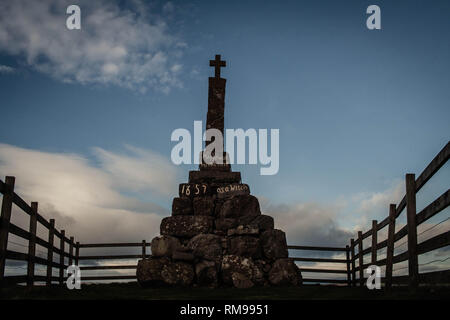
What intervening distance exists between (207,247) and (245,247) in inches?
37.3

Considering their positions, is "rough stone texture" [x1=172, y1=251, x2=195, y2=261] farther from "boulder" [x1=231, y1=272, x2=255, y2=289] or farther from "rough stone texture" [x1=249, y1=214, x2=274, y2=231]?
"rough stone texture" [x1=249, y1=214, x2=274, y2=231]

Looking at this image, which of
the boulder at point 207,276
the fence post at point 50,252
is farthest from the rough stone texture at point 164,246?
the fence post at point 50,252

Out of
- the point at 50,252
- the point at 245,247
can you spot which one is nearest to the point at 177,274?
the point at 245,247

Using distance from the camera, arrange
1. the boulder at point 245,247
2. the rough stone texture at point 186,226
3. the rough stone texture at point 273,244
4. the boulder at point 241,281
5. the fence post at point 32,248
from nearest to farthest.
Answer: the fence post at point 32,248 → the boulder at point 241,281 → the boulder at point 245,247 → the rough stone texture at point 273,244 → the rough stone texture at point 186,226

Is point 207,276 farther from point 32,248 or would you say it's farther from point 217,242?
point 32,248

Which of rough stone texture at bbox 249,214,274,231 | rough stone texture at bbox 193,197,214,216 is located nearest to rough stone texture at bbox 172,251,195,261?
rough stone texture at bbox 193,197,214,216

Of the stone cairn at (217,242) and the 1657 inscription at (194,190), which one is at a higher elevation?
the 1657 inscription at (194,190)

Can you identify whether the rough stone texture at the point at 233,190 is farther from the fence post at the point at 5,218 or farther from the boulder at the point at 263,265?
the fence post at the point at 5,218

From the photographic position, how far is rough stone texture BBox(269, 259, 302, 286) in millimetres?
9820

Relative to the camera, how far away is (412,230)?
6.03 meters

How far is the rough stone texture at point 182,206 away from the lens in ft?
36.8
